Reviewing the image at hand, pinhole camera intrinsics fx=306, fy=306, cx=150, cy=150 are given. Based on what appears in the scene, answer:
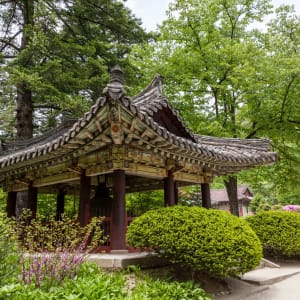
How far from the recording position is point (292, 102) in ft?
37.0

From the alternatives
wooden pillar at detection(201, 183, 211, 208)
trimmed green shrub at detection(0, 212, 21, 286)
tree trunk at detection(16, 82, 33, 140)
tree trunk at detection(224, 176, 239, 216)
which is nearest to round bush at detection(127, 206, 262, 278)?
trimmed green shrub at detection(0, 212, 21, 286)

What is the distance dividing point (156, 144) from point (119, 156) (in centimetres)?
94

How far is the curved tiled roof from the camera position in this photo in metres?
4.90

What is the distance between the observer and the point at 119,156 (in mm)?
6648

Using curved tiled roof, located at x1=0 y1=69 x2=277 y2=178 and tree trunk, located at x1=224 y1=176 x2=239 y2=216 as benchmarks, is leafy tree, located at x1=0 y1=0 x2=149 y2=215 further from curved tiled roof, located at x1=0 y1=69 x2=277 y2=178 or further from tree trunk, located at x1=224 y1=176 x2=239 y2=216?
tree trunk, located at x1=224 y1=176 x2=239 y2=216

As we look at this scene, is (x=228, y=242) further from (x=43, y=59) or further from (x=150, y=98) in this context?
(x=43, y=59)

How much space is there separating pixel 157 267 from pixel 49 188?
5.72 m

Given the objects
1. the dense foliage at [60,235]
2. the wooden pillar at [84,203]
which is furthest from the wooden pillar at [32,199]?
the dense foliage at [60,235]

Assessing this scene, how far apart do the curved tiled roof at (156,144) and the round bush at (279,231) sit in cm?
201

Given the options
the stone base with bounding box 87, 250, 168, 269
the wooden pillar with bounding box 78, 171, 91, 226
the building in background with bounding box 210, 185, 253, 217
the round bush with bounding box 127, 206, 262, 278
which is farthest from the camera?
the building in background with bounding box 210, 185, 253, 217

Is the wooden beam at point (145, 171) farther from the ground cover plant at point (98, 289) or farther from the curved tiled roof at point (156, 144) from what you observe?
the ground cover plant at point (98, 289)

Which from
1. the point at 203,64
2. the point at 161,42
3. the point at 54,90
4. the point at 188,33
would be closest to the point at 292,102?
the point at 203,64

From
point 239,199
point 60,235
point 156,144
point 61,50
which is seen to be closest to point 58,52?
point 61,50

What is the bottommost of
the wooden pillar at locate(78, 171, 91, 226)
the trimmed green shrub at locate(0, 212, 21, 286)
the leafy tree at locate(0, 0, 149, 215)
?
the trimmed green shrub at locate(0, 212, 21, 286)
